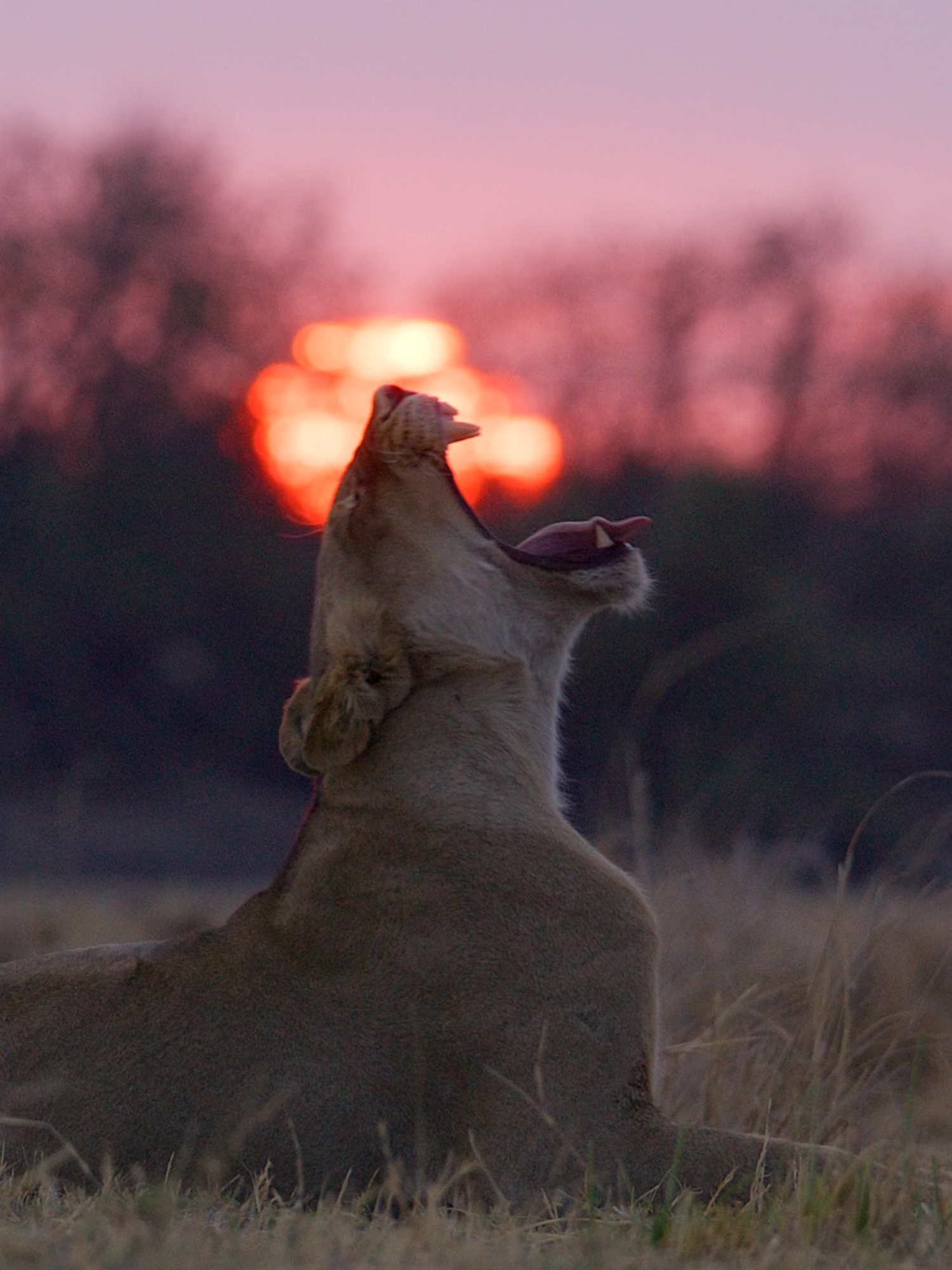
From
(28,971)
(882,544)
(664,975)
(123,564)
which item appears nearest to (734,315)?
(882,544)

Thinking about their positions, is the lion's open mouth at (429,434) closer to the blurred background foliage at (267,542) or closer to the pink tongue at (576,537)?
the pink tongue at (576,537)

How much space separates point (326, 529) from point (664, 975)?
2.10 metres

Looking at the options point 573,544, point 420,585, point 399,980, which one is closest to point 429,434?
point 420,585

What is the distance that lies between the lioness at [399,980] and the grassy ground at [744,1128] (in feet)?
0.45

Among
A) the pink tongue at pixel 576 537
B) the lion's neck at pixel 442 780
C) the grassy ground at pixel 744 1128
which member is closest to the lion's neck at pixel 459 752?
the lion's neck at pixel 442 780

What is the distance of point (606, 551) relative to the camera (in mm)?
4406

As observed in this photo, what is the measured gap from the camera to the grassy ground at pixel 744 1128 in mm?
2836

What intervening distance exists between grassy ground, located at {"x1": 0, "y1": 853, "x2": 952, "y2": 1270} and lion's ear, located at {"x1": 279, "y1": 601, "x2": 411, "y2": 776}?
0.90 metres

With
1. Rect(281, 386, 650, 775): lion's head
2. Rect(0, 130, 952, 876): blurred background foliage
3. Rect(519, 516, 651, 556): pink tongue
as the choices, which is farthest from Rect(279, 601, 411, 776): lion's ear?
Rect(0, 130, 952, 876): blurred background foliage

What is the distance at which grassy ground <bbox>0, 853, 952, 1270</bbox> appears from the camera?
112 inches

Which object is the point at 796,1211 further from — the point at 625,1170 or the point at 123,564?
the point at 123,564

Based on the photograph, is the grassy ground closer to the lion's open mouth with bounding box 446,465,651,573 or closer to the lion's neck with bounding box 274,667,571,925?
the lion's neck with bounding box 274,667,571,925

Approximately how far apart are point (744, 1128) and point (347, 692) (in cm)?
154

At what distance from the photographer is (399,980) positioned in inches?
145
